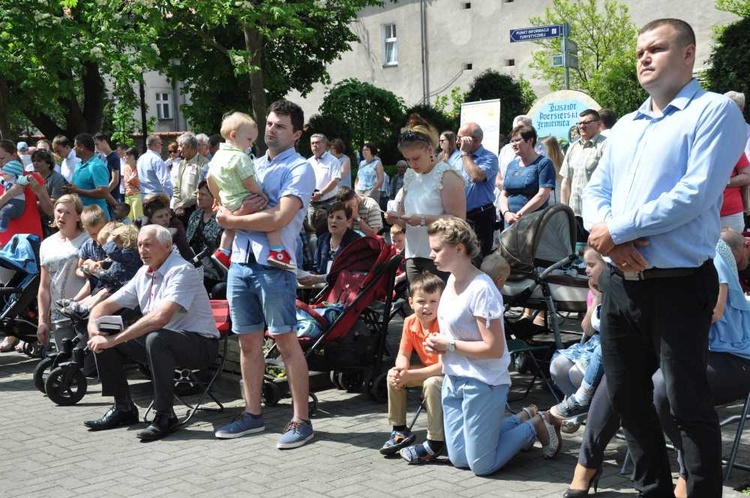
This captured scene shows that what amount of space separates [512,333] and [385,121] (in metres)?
20.8

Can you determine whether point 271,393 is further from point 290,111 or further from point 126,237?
point 290,111

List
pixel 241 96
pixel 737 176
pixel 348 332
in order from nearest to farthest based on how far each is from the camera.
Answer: pixel 348 332, pixel 737 176, pixel 241 96

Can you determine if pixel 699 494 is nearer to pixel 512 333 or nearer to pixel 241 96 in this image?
pixel 512 333

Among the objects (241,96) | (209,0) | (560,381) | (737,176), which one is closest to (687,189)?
(560,381)

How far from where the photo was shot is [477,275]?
5648 mm

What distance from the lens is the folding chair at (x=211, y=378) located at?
7156mm

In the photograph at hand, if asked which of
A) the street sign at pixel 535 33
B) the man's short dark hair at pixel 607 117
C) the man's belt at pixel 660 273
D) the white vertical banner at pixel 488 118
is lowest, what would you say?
the man's belt at pixel 660 273

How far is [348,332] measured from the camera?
7254 millimetres

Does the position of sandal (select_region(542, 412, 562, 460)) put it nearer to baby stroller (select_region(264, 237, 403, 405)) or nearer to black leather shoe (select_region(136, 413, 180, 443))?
baby stroller (select_region(264, 237, 403, 405))

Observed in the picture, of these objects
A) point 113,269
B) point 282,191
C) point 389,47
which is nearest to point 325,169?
point 113,269

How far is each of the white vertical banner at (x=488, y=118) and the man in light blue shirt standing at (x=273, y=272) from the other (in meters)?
9.96

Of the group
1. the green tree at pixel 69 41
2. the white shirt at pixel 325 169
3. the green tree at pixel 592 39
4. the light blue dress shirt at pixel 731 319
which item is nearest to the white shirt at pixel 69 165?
the green tree at pixel 69 41

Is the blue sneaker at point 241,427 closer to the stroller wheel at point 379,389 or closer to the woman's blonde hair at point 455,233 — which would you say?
the stroller wheel at point 379,389

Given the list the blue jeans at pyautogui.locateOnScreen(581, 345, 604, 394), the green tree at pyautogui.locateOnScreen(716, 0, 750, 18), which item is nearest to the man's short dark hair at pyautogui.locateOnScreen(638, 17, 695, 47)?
the blue jeans at pyautogui.locateOnScreen(581, 345, 604, 394)
